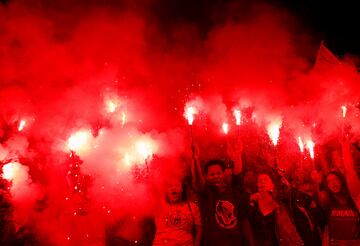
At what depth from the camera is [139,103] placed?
22.2 ft

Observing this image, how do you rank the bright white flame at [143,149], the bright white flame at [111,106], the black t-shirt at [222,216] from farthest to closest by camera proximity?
1. the bright white flame at [111,106]
2. the bright white flame at [143,149]
3. the black t-shirt at [222,216]

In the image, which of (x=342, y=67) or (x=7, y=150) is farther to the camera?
(x=342, y=67)

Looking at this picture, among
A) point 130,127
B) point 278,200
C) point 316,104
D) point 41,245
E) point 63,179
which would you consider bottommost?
point 41,245

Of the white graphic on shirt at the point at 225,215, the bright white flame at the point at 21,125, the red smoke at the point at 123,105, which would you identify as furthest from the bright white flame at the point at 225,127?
the bright white flame at the point at 21,125

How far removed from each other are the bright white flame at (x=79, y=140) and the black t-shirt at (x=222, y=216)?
2.48 metres

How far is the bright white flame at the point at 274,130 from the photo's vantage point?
6477 millimetres

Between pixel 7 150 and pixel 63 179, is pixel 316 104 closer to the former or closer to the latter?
pixel 63 179

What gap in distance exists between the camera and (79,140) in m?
5.68

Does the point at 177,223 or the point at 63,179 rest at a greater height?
the point at 63,179

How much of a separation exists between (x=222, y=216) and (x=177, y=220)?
487 millimetres

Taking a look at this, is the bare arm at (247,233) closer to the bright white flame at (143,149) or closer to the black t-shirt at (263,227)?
the black t-shirt at (263,227)

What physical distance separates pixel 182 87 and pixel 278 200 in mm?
3513

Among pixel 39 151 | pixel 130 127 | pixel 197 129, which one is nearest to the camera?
pixel 39 151

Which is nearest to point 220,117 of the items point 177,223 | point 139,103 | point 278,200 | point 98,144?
point 139,103
